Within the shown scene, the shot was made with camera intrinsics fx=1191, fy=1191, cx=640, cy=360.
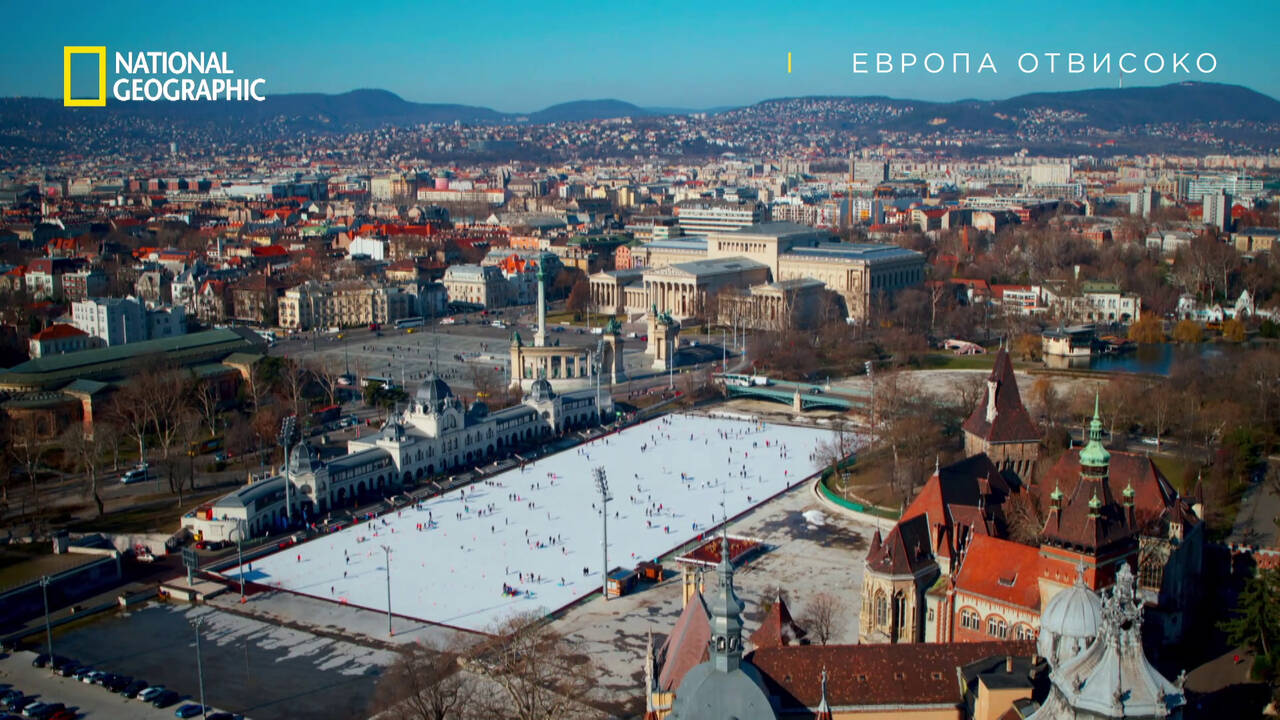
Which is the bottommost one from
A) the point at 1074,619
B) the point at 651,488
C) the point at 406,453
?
the point at 651,488

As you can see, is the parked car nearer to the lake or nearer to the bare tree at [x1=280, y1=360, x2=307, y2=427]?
the bare tree at [x1=280, y1=360, x2=307, y2=427]

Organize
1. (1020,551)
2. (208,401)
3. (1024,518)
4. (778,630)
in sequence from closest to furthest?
(778,630)
(1020,551)
(1024,518)
(208,401)

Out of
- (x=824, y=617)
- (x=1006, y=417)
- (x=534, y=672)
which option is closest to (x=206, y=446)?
(x=534, y=672)

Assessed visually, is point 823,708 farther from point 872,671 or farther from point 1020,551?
point 1020,551

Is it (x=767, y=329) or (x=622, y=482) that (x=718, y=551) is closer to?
(x=622, y=482)

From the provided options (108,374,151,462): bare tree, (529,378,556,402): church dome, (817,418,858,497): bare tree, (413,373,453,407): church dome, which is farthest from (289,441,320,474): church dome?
(817,418,858,497): bare tree

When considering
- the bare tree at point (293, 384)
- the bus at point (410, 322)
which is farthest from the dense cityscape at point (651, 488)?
the bus at point (410, 322)

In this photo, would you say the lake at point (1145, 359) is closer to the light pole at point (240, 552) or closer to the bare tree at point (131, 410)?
the light pole at point (240, 552)
